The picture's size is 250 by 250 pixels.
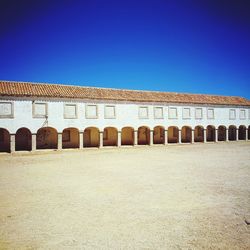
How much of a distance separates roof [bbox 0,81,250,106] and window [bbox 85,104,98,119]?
942mm

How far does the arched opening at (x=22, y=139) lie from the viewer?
23844mm

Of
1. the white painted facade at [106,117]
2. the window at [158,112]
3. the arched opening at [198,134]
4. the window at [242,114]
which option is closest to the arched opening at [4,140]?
the white painted facade at [106,117]

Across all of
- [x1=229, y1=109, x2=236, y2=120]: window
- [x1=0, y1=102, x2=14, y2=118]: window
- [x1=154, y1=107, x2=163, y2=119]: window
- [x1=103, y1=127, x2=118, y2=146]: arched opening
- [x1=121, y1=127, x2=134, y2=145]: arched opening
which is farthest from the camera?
[x1=229, y1=109, x2=236, y2=120]: window

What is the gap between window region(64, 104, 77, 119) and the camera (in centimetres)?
2338

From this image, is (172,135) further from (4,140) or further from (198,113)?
(4,140)

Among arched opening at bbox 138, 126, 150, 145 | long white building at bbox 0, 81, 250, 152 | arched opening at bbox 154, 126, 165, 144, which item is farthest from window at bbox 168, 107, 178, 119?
arched opening at bbox 138, 126, 150, 145

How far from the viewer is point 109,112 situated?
25594mm

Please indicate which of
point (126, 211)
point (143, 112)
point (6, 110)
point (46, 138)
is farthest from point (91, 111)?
point (126, 211)

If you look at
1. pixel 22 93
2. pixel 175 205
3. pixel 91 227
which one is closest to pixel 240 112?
pixel 22 93

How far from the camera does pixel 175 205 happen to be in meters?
6.94

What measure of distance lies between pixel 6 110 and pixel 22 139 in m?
4.24

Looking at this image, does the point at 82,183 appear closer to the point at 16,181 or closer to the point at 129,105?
the point at 16,181

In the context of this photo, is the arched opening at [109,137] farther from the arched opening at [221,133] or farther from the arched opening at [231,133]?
the arched opening at [231,133]

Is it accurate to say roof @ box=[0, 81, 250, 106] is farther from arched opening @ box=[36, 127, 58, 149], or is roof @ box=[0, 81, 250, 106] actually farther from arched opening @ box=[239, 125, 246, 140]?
arched opening @ box=[36, 127, 58, 149]
